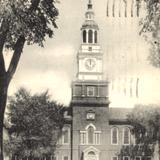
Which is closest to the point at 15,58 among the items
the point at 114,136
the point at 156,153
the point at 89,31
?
the point at 156,153

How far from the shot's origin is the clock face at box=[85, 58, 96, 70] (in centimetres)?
7319

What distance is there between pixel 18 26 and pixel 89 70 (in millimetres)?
57337

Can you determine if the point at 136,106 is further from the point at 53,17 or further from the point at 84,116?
the point at 53,17

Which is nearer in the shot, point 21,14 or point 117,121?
point 21,14

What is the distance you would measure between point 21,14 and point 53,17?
145 cm

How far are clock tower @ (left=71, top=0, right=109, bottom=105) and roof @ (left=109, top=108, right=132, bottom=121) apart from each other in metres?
3.07

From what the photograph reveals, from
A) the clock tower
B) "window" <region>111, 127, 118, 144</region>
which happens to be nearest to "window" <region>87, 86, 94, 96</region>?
the clock tower

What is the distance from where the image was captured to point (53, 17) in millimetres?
16938

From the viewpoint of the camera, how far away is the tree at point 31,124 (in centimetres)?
5653

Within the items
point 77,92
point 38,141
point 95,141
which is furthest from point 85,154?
point 38,141

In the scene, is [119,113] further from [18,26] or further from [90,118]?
Result: [18,26]

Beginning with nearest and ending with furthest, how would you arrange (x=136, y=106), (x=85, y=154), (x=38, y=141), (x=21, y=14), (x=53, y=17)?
1. (x=21, y=14)
2. (x=53, y=17)
3. (x=38, y=141)
4. (x=136, y=106)
5. (x=85, y=154)

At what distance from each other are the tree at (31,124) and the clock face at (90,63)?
1573 cm

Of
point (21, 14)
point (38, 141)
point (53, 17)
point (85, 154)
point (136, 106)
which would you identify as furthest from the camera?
point (85, 154)
